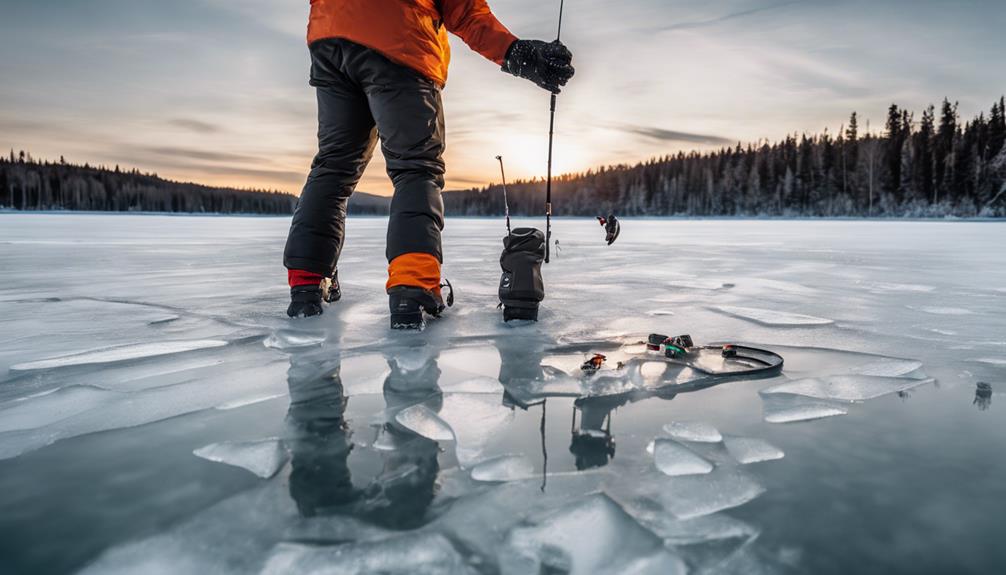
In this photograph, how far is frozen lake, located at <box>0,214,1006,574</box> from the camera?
854 mm

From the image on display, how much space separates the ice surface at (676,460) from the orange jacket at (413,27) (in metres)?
1.97

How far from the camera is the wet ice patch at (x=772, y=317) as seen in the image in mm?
2531

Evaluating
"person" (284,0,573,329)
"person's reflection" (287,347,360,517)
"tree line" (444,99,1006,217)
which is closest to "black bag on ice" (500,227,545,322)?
"person" (284,0,573,329)

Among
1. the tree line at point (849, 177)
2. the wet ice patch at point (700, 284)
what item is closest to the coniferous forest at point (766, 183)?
the tree line at point (849, 177)

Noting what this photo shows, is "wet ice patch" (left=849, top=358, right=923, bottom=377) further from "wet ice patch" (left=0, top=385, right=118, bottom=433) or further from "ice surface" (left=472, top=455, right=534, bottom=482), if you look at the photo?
"wet ice patch" (left=0, top=385, right=118, bottom=433)

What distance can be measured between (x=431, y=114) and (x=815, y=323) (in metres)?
2.06

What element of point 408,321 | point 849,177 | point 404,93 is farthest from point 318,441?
point 849,177

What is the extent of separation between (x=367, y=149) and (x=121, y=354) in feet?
5.05

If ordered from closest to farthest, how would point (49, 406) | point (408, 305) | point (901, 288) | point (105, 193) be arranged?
point (49, 406), point (408, 305), point (901, 288), point (105, 193)

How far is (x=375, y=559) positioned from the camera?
0.83 m

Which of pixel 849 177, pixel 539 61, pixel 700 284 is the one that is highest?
pixel 849 177

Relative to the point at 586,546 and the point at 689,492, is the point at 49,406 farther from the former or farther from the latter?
the point at 689,492

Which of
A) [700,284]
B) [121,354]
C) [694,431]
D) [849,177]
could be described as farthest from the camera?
[849,177]

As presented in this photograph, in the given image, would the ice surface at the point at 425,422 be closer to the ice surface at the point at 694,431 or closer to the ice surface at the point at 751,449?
the ice surface at the point at 694,431
